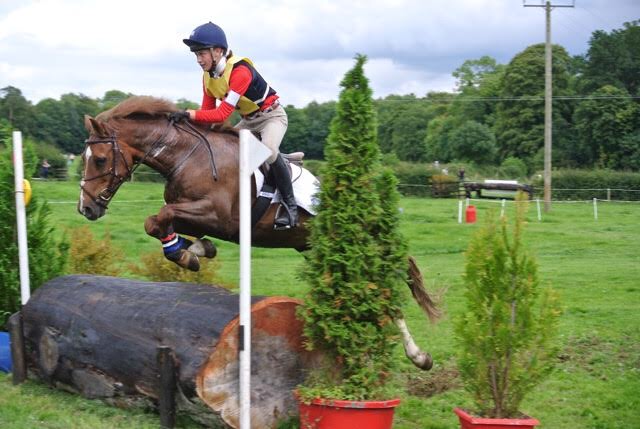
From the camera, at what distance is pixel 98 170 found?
6.04 m

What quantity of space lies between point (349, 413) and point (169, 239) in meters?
1.97

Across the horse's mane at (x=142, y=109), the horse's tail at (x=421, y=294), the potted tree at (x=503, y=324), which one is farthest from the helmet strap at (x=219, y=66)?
the potted tree at (x=503, y=324)

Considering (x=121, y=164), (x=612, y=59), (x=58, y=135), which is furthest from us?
(x=612, y=59)

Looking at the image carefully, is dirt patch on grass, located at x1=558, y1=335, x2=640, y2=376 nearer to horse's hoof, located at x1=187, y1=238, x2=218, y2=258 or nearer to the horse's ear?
horse's hoof, located at x1=187, y1=238, x2=218, y2=258

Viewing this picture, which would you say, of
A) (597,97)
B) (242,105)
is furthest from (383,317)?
(597,97)

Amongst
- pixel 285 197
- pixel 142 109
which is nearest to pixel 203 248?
pixel 285 197

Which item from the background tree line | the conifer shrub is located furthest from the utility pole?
the conifer shrub

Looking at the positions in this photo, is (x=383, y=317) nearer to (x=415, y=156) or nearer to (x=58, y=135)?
(x=58, y=135)

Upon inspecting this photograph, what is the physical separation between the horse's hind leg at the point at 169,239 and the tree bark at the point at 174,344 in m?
0.19

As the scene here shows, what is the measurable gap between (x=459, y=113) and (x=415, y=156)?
200 inches

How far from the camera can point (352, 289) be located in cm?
474

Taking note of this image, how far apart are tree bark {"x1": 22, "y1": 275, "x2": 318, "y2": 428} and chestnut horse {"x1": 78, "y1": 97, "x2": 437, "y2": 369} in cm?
45

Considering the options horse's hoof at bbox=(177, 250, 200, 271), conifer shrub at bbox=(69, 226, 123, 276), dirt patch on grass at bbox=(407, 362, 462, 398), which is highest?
horse's hoof at bbox=(177, 250, 200, 271)

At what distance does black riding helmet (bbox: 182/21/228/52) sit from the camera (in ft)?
19.5
